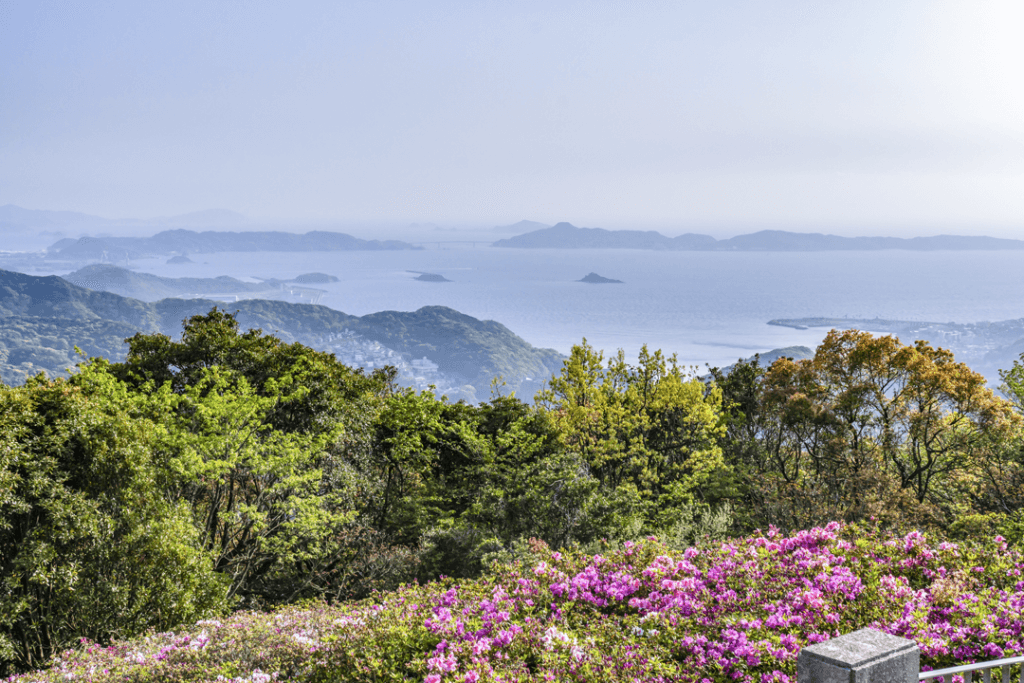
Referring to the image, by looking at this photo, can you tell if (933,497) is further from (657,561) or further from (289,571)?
(289,571)

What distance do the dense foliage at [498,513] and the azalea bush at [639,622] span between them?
3 cm

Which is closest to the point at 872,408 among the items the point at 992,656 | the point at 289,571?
the point at 992,656

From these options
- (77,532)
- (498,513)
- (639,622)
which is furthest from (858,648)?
(498,513)

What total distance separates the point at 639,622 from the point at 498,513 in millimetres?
6352

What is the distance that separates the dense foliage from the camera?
6102mm

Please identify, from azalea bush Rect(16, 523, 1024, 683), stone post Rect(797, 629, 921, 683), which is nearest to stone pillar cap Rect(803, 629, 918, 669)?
stone post Rect(797, 629, 921, 683)

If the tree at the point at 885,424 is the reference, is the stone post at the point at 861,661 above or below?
above

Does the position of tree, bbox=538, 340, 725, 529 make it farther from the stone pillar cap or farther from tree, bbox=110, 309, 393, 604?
the stone pillar cap

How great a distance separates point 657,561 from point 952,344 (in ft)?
588

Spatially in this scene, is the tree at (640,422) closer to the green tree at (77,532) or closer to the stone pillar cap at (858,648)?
the green tree at (77,532)

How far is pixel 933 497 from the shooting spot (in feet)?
53.6

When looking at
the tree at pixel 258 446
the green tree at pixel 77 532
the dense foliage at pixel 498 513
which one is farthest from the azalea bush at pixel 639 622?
the tree at pixel 258 446

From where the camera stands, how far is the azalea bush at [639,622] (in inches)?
212

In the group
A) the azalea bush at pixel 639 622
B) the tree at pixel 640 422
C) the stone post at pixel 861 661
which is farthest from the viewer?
the tree at pixel 640 422
